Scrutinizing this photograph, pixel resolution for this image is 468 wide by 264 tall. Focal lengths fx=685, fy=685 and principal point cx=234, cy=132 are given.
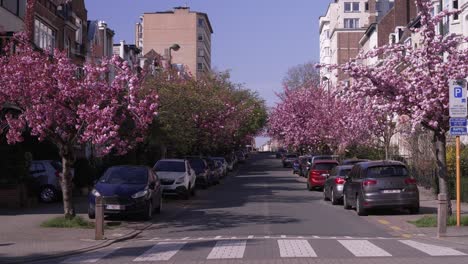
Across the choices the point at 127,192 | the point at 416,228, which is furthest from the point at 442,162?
the point at 127,192

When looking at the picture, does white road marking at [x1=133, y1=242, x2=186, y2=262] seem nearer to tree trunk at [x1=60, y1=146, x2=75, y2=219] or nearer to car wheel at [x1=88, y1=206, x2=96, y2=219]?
tree trunk at [x1=60, y1=146, x2=75, y2=219]

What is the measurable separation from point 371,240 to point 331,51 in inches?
3694

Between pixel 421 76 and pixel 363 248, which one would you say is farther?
pixel 421 76

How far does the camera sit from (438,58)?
1706 cm

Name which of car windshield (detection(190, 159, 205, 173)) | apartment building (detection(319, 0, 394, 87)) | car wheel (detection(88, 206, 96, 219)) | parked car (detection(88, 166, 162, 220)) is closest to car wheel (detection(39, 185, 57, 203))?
parked car (detection(88, 166, 162, 220))

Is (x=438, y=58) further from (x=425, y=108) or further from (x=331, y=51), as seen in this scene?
(x=331, y=51)

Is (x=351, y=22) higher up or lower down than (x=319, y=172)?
higher up

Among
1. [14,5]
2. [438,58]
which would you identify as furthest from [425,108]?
[14,5]

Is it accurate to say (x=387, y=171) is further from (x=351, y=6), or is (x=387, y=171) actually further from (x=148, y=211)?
(x=351, y=6)

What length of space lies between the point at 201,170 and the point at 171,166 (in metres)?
8.18

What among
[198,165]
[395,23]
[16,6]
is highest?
[395,23]

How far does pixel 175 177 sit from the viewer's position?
2748 cm

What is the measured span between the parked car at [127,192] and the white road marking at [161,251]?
3896 mm

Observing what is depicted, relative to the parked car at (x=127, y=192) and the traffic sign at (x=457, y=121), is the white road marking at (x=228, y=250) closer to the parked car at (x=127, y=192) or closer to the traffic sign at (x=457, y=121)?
the parked car at (x=127, y=192)
